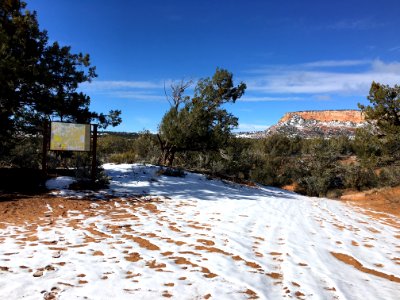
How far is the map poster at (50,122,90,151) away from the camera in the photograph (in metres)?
10.9

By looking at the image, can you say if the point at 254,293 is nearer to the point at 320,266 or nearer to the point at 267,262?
the point at 267,262

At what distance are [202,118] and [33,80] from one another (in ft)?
30.6

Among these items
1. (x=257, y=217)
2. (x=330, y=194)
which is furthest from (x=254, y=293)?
(x=330, y=194)

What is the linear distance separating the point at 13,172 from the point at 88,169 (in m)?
2.66

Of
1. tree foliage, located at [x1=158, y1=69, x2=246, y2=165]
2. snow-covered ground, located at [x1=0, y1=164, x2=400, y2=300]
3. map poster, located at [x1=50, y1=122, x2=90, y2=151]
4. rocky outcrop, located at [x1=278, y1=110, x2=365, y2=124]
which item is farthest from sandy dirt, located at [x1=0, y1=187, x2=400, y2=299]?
rocky outcrop, located at [x1=278, y1=110, x2=365, y2=124]

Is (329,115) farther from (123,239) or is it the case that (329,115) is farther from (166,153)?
(123,239)

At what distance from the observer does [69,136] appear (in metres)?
11.1

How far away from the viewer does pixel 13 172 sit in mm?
11688

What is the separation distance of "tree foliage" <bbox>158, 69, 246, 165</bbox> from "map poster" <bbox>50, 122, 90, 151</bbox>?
6.99 meters

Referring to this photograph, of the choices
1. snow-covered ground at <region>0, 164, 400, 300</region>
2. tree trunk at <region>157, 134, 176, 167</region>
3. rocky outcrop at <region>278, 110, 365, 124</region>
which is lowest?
snow-covered ground at <region>0, 164, 400, 300</region>

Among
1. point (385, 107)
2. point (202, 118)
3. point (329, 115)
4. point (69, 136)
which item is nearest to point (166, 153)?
point (202, 118)

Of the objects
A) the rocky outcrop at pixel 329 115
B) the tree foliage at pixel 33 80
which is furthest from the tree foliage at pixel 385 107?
the rocky outcrop at pixel 329 115

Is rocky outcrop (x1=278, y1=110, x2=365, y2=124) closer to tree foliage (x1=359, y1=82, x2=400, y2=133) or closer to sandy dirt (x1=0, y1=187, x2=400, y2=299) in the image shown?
tree foliage (x1=359, y1=82, x2=400, y2=133)

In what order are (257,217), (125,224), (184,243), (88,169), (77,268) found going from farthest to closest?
(88,169) < (257,217) < (125,224) < (184,243) < (77,268)
